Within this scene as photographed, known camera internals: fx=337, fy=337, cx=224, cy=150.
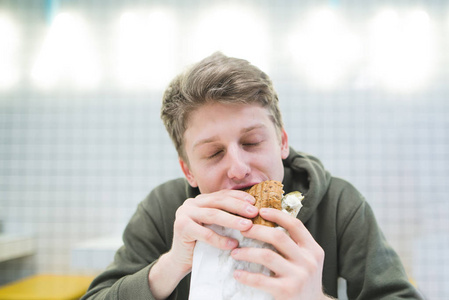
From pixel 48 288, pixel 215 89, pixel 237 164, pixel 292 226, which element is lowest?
pixel 48 288

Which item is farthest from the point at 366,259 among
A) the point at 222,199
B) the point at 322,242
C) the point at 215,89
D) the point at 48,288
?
the point at 48,288

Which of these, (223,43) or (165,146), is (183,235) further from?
(223,43)

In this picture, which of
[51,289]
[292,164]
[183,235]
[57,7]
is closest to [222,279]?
[183,235]

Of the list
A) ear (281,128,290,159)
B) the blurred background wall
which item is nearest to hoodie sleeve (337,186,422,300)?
ear (281,128,290,159)

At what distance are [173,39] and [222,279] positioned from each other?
111 inches

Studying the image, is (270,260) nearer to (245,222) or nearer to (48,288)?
(245,222)

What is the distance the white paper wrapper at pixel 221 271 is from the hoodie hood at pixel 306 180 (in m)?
0.36

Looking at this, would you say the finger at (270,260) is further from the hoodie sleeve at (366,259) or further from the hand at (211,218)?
the hoodie sleeve at (366,259)

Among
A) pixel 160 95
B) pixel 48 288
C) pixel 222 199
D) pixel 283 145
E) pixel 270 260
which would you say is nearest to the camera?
pixel 270 260

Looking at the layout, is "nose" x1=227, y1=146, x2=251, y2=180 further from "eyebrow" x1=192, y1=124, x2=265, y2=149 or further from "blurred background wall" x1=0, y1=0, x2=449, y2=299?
"blurred background wall" x1=0, y1=0, x2=449, y2=299

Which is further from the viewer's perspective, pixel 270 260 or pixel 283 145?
pixel 283 145

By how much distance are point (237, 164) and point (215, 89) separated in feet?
0.72

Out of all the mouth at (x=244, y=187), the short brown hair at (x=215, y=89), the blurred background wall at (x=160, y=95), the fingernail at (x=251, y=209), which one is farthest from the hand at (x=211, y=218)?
the blurred background wall at (x=160, y=95)

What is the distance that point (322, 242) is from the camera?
111 cm
